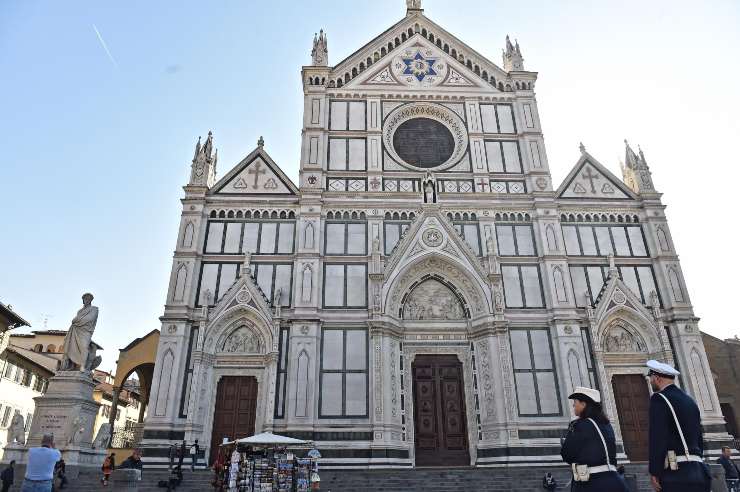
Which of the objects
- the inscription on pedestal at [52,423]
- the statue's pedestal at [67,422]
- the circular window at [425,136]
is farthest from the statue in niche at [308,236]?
the inscription on pedestal at [52,423]

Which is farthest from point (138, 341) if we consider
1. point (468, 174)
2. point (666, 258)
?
point (666, 258)

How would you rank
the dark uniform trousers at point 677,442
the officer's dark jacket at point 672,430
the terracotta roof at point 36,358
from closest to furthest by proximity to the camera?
1. the dark uniform trousers at point 677,442
2. the officer's dark jacket at point 672,430
3. the terracotta roof at point 36,358

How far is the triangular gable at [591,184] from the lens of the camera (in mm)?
23953

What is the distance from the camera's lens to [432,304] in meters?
22.1

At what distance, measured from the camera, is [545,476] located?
51.0 ft

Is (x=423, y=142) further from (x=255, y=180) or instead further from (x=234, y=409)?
(x=234, y=409)

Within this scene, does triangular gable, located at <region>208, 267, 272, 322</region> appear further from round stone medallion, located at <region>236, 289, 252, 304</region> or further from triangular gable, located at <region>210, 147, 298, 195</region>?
triangular gable, located at <region>210, 147, 298, 195</region>

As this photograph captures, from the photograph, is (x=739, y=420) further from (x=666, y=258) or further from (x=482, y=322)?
(x=482, y=322)

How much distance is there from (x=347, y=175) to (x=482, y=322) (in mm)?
9078

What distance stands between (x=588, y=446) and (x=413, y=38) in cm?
2604

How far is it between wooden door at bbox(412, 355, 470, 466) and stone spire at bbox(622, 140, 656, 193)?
12.4 metres

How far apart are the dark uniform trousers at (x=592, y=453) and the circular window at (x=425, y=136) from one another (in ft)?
65.1

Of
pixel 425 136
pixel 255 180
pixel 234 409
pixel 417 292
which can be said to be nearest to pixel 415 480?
pixel 234 409

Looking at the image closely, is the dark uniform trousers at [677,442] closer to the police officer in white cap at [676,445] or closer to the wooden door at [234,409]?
the police officer in white cap at [676,445]
